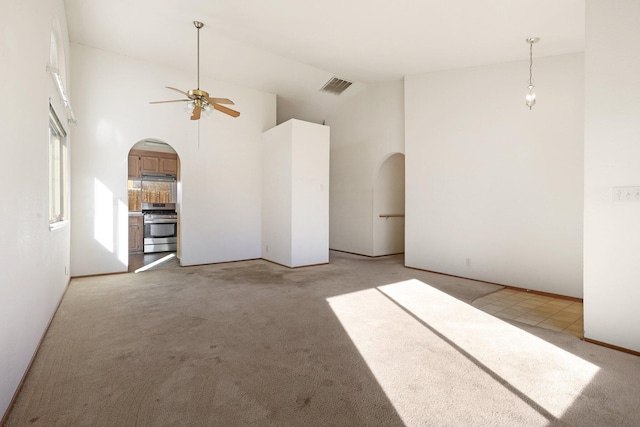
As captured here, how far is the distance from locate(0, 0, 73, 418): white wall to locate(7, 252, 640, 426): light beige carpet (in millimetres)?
255

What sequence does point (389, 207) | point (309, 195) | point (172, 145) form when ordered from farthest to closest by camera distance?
point (389, 207) < point (309, 195) < point (172, 145)

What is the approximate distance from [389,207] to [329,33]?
13.1 feet

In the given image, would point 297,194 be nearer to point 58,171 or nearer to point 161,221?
point 58,171

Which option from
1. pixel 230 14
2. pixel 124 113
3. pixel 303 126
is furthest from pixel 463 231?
pixel 124 113

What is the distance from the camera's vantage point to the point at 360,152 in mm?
6871

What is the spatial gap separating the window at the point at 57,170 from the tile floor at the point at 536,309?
500cm

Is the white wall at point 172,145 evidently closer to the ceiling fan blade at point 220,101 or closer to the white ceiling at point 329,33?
the white ceiling at point 329,33

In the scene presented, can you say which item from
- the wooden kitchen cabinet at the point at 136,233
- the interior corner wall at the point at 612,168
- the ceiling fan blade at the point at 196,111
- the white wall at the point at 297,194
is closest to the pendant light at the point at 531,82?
the interior corner wall at the point at 612,168

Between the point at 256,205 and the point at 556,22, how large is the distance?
5259 mm

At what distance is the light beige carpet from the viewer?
5.20 feet

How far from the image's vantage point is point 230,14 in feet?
12.7

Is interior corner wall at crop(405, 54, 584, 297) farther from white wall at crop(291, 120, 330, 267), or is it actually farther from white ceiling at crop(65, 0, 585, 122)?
white wall at crop(291, 120, 330, 267)

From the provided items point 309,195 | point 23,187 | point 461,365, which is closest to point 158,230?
point 309,195

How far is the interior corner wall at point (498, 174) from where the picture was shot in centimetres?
375
